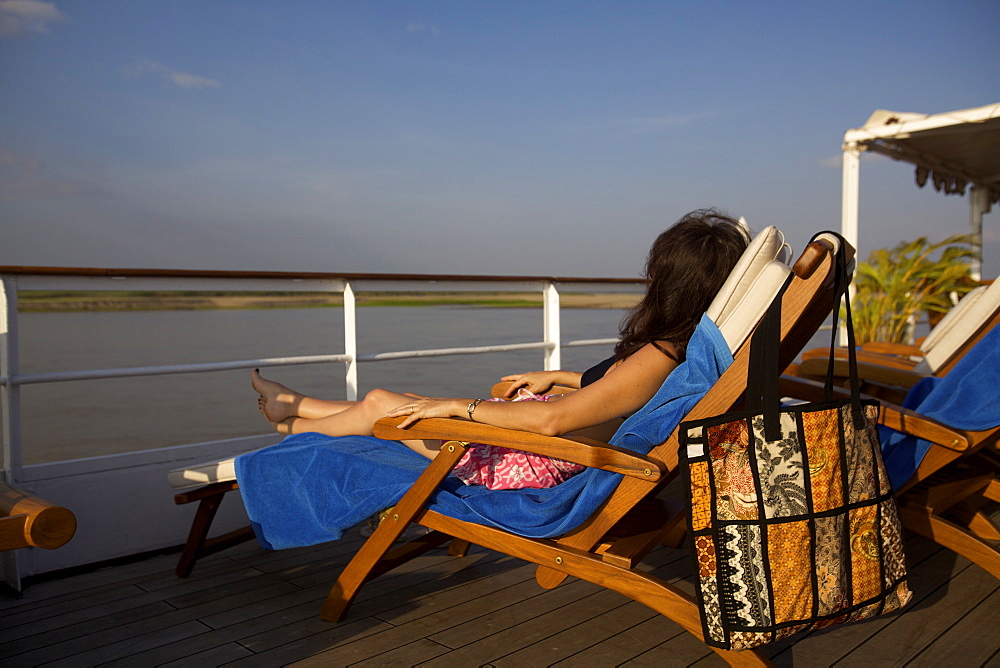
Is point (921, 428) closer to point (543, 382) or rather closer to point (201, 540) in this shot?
point (543, 382)

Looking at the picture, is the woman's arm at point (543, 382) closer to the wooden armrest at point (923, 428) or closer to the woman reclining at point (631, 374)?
the woman reclining at point (631, 374)

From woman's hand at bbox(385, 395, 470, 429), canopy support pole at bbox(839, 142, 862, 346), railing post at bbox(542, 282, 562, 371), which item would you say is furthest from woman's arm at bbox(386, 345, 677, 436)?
canopy support pole at bbox(839, 142, 862, 346)

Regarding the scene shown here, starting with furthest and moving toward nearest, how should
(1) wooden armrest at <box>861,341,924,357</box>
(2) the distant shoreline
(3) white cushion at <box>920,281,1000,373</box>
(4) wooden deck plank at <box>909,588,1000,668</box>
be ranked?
(2) the distant shoreline < (1) wooden armrest at <box>861,341,924,357</box> < (3) white cushion at <box>920,281,1000,373</box> < (4) wooden deck plank at <box>909,588,1000,668</box>

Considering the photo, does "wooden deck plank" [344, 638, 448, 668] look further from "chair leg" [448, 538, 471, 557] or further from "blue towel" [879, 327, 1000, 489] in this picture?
"blue towel" [879, 327, 1000, 489]

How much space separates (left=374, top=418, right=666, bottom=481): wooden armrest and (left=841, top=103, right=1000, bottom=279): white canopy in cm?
660

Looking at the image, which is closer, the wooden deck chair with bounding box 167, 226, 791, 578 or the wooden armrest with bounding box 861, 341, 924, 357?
the wooden deck chair with bounding box 167, 226, 791, 578

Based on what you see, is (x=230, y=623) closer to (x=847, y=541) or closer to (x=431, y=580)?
(x=431, y=580)

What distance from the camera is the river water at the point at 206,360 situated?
921cm

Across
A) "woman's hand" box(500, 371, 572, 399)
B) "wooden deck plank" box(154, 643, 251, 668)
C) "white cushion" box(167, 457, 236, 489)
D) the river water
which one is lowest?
the river water

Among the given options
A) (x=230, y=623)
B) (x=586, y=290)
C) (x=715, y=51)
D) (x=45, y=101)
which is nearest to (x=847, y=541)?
(x=230, y=623)

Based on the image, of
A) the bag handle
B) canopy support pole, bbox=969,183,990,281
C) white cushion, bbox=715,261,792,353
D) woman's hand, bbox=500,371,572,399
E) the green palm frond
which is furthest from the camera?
canopy support pole, bbox=969,183,990,281

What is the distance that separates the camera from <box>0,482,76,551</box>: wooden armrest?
1.24 meters

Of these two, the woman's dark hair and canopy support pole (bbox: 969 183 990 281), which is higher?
canopy support pole (bbox: 969 183 990 281)

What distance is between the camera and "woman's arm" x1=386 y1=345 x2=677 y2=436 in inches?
73.9
